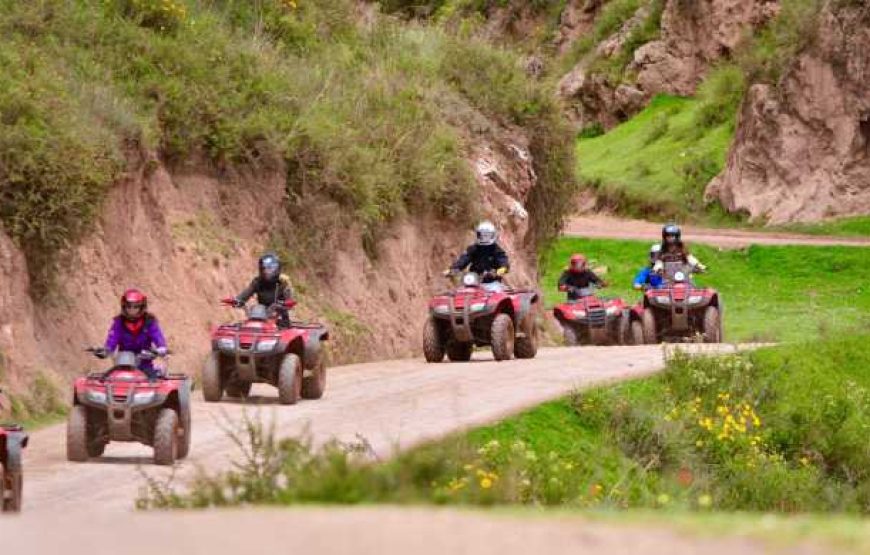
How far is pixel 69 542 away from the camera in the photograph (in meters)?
8.15

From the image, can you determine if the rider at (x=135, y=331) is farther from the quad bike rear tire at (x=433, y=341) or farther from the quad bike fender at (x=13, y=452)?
the quad bike rear tire at (x=433, y=341)

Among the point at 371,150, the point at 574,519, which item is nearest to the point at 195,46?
the point at 371,150

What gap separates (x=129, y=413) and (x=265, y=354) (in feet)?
14.3

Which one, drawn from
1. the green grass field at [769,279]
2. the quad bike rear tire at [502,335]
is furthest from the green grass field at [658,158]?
the quad bike rear tire at [502,335]

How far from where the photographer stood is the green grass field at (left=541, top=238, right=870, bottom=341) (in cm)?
4556

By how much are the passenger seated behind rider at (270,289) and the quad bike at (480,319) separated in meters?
5.02

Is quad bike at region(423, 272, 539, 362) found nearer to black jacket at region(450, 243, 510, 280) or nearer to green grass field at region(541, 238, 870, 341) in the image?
black jacket at region(450, 243, 510, 280)

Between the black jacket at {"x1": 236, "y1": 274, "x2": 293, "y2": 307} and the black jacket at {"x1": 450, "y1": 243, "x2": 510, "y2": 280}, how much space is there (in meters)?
5.58

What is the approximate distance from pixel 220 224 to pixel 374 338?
10.9 ft

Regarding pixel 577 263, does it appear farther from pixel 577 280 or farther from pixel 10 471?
pixel 10 471

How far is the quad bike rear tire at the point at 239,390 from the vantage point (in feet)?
76.7

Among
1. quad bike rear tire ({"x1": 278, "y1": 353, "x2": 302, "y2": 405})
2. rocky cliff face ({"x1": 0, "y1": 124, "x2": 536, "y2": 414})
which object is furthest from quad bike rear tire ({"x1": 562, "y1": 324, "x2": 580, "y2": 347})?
quad bike rear tire ({"x1": 278, "y1": 353, "x2": 302, "y2": 405})

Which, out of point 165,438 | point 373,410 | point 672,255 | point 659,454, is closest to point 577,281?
point 672,255

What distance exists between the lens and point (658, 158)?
69812 millimetres
